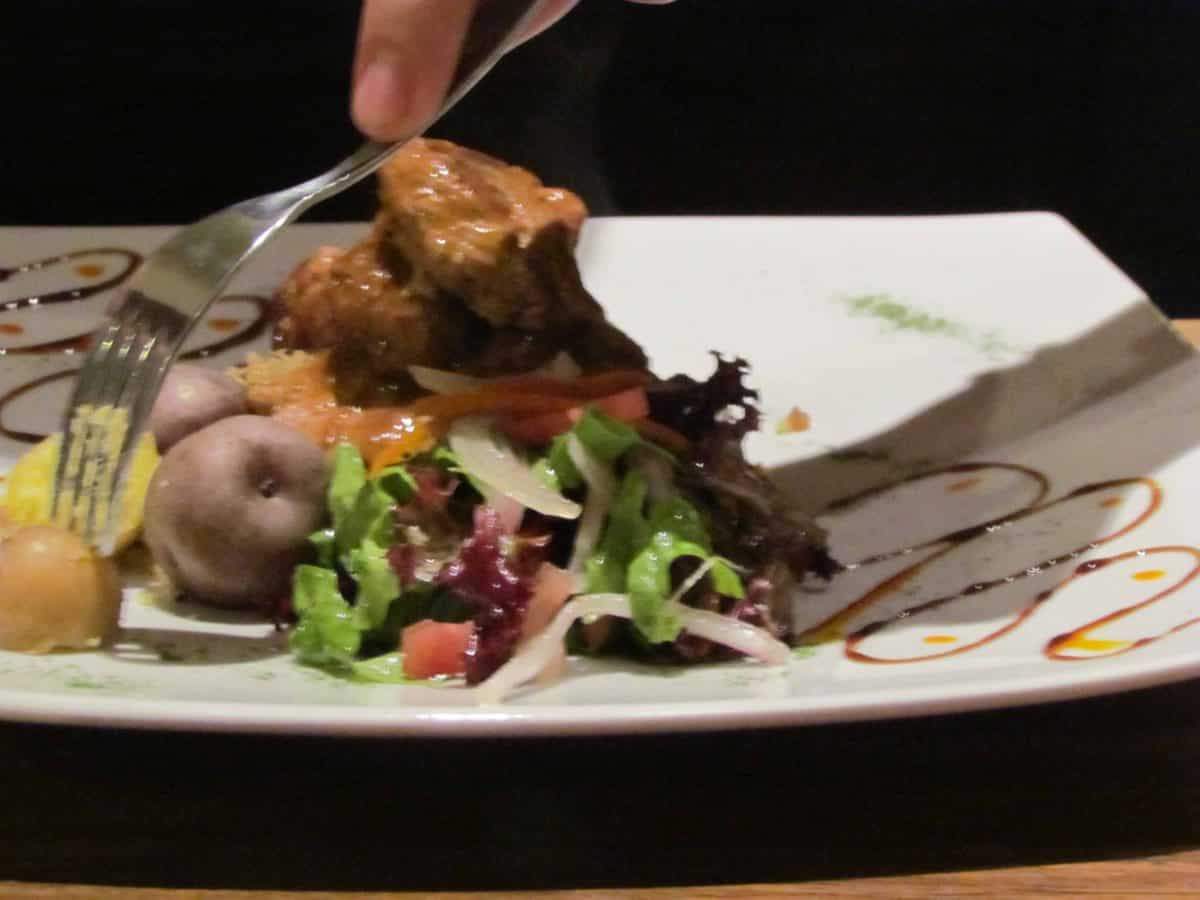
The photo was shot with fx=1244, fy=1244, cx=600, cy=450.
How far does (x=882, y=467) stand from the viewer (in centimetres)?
266

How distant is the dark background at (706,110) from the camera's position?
4.40 metres

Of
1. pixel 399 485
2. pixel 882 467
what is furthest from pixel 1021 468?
pixel 399 485

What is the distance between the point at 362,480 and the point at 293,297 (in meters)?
0.70

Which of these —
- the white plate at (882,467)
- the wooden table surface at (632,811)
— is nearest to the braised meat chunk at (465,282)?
the white plate at (882,467)

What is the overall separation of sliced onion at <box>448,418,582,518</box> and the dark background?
2.33m

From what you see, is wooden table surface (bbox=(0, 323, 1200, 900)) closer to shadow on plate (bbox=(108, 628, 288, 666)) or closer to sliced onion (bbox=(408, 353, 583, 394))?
shadow on plate (bbox=(108, 628, 288, 666))

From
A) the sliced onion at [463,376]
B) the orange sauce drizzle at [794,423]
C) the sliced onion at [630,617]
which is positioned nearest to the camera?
the sliced onion at [630,617]

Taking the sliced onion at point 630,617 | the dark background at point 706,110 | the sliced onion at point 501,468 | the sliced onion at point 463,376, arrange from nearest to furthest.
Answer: the sliced onion at point 630,617 < the sliced onion at point 501,468 < the sliced onion at point 463,376 < the dark background at point 706,110

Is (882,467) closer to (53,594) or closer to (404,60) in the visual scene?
(404,60)

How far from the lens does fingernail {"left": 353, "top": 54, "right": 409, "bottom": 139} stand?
166 cm

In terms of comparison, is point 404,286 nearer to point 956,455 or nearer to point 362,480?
point 362,480

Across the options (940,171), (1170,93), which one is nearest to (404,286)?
(940,171)

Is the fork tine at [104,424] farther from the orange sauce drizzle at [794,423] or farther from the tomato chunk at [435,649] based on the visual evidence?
the orange sauce drizzle at [794,423]

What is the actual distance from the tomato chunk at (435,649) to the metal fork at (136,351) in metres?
0.51
